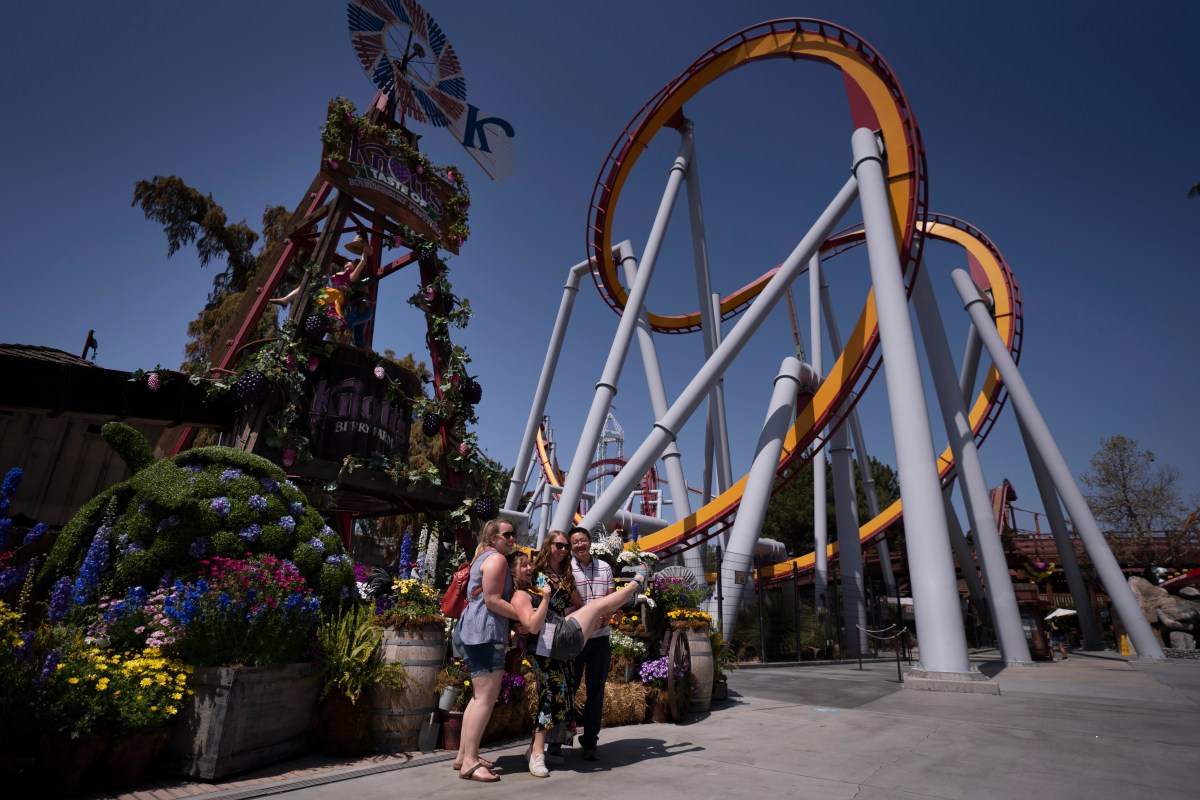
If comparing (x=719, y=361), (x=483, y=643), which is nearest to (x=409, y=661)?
(x=483, y=643)

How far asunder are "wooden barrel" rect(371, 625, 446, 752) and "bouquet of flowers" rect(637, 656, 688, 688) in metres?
2.56

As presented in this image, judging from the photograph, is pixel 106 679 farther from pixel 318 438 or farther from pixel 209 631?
pixel 318 438

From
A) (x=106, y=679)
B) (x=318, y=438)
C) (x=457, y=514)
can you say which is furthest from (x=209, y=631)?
(x=457, y=514)

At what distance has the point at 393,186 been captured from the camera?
11.0 metres

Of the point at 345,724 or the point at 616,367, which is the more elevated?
the point at 616,367

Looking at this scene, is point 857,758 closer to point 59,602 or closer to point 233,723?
point 233,723

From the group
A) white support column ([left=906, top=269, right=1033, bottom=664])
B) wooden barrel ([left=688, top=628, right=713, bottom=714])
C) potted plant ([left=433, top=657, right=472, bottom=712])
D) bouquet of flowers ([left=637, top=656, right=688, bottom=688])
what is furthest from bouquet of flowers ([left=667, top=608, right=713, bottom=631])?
white support column ([left=906, top=269, right=1033, bottom=664])

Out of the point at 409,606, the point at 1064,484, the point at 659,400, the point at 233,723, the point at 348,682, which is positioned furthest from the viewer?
the point at 659,400

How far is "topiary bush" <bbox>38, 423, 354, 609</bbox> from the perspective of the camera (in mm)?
5211

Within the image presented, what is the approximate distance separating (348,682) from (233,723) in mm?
826

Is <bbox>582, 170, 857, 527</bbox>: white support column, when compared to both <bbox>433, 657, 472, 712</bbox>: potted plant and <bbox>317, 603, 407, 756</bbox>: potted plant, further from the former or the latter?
<bbox>317, 603, 407, 756</bbox>: potted plant

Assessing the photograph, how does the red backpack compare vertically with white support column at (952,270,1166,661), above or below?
below

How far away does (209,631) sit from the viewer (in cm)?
423

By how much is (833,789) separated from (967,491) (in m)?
12.8
